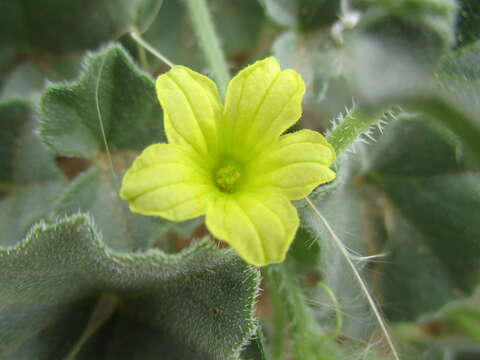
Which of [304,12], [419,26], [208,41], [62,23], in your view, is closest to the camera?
[419,26]

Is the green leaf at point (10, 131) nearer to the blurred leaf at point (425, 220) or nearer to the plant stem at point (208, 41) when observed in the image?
the plant stem at point (208, 41)

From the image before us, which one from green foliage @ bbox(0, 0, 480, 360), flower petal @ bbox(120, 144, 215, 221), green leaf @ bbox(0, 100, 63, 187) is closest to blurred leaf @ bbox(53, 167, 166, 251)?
green foliage @ bbox(0, 0, 480, 360)

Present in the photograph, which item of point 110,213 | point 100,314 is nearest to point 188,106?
point 110,213

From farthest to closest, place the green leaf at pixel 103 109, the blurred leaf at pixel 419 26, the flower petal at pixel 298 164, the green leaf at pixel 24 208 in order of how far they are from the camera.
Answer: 1. the green leaf at pixel 24 208
2. the green leaf at pixel 103 109
3. the blurred leaf at pixel 419 26
4. the flower petal at pixel 298 164

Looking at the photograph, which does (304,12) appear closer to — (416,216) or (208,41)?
(208,41)

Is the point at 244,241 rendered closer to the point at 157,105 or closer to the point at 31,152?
the point at 157,105

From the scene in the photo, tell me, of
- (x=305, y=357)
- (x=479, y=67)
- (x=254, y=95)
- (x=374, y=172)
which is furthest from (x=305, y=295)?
(x=479, y=67)

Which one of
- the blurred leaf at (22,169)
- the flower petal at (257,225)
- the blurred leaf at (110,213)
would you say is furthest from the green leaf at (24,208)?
the flower petal at (257,225)
